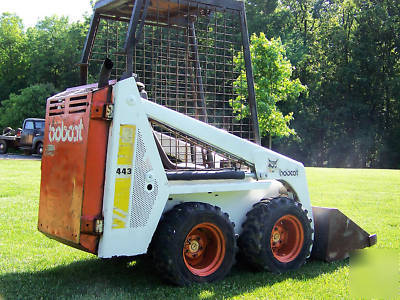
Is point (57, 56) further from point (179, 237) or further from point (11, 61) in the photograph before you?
point (179, 237)

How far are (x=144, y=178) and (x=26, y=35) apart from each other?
57.8 m

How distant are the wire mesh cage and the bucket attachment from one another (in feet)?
4.10

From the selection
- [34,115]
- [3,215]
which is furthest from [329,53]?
[3,215]

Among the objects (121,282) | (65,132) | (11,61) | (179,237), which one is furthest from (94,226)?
(11,61)

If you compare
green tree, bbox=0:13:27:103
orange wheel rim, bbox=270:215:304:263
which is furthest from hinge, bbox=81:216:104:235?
green tree, bbox=0:13:27:103

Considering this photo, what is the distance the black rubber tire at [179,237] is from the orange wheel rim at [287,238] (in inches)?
34.3

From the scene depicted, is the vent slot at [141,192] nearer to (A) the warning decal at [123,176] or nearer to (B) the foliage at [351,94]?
(A) the warning decal at [123,176]

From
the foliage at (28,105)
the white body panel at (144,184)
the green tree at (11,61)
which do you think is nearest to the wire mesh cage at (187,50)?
the white body panel at (144,184)

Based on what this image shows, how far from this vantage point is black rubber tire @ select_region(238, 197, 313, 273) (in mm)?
5086

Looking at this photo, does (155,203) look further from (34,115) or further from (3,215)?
(34,115)

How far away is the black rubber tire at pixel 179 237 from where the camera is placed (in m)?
4.44

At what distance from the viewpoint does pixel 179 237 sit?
4480 mm

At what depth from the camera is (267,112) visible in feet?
92.8

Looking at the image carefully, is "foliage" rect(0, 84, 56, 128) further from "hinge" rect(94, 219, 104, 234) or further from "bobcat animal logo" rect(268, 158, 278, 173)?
"hinge" rect(94, 219, 104, 234)
